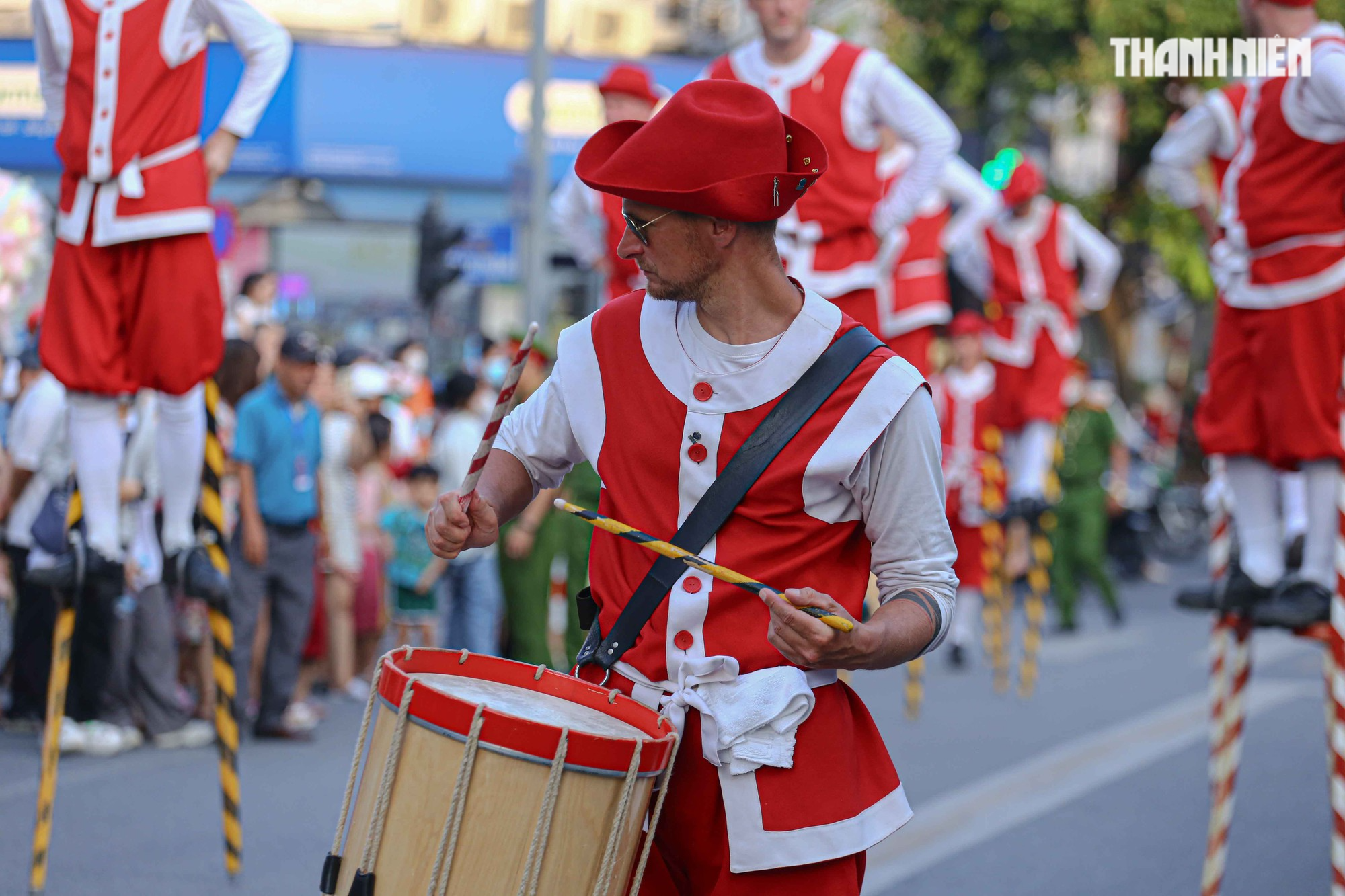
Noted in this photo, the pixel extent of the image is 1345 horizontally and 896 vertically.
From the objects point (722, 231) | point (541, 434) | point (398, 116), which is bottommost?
point (541, 434)

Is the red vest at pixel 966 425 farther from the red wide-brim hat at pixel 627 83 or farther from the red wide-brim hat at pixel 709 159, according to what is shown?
the red wide-brim hat at pixel 709 159

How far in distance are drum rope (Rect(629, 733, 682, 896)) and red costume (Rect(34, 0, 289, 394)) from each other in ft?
9.34

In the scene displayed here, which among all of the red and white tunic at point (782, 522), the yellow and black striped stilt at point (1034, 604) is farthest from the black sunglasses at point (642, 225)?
the yellow and black striped stilt at point (1034, 604)

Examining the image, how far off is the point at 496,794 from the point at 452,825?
93 mm

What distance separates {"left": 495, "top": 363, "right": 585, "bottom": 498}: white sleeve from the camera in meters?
3.25

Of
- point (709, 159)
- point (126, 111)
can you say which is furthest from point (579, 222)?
point (709, 159)

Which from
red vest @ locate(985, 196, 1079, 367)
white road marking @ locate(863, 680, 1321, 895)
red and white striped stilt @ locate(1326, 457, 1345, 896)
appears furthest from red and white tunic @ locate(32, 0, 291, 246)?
red vest @ locate(985, 196, 1079, 367)

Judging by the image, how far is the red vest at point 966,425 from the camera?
11.8 meters

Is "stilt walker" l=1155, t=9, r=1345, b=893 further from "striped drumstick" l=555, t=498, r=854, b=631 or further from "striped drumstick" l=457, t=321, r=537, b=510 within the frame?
"striped drumstick" l=457, t=321, r=537, b=510

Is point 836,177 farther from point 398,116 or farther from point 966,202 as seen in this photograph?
point 398,116

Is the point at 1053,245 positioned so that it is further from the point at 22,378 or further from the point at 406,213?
the point at 406,213

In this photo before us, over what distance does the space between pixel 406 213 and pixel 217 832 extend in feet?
81.2

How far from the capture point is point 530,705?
9.30 feet

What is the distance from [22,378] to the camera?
8.55 m
